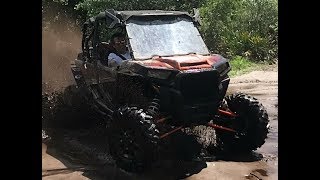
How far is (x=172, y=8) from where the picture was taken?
598 inches

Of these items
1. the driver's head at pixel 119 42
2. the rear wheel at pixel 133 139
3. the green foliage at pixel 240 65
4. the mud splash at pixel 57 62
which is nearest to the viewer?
the rear wheel at pixel 133 139

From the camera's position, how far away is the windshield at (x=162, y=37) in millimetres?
6477

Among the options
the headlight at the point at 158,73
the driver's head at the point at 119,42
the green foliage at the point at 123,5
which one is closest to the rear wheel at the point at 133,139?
the headlight at the point at 158,73

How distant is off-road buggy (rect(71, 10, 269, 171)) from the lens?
574 centimetres

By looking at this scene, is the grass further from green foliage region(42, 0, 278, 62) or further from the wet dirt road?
the wet dirt road

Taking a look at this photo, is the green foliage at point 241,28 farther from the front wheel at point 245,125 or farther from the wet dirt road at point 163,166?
the front wheel at point 245,125

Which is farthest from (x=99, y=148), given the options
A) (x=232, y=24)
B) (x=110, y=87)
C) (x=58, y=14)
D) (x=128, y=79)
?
(x=58, y=14)

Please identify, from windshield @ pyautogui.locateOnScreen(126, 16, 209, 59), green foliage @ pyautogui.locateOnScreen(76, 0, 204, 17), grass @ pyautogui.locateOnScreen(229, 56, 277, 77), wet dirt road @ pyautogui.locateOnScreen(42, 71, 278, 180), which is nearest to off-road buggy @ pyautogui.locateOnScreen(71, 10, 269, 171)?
windshield @ pyautogui.locateOnScreen(126, 16, 209, 59)

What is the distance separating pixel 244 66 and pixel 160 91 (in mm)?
10177

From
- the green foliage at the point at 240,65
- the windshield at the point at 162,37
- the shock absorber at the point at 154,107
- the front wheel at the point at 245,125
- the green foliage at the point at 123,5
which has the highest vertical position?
the windshield at the point at 162,37

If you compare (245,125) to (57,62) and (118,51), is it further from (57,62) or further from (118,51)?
(57,62)

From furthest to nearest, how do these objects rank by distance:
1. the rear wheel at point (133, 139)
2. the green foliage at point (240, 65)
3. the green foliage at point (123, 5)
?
1. the green foliage at point (240, 65)
2. the green foliage at point (123, 5)
3. the rear wheel at point (133, 139)

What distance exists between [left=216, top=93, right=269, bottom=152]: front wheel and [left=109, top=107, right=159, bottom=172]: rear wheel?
5.43ft
